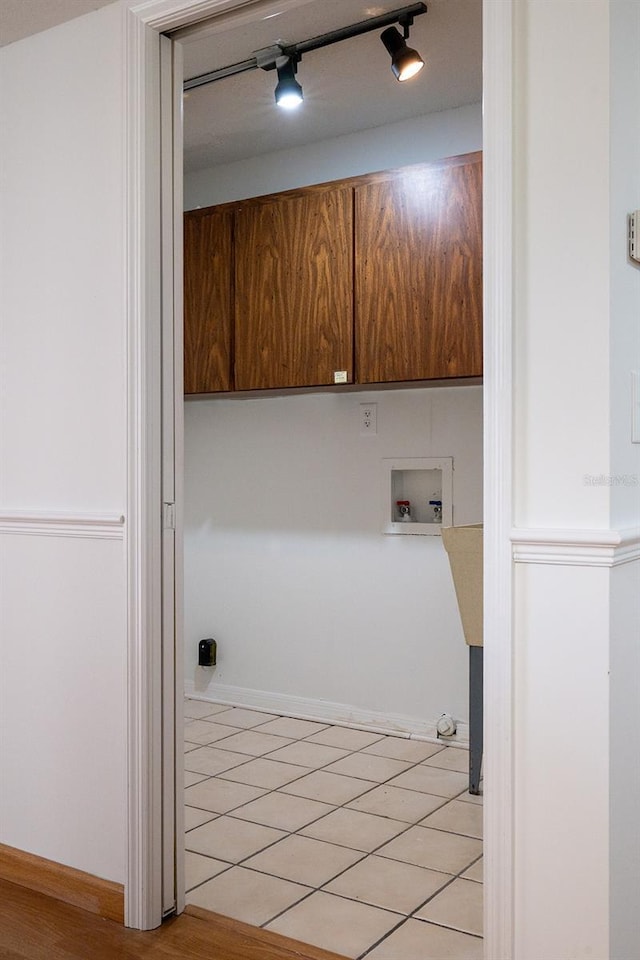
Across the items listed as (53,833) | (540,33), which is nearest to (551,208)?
(540,33)

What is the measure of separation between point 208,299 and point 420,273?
102 centimetres

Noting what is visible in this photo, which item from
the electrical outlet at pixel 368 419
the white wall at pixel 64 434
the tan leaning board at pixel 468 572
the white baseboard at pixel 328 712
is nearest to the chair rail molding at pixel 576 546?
the white wall at pixel 64 434

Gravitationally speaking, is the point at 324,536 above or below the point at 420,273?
below

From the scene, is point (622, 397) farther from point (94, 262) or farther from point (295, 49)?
point (295, 49)

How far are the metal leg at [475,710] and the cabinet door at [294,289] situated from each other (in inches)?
44.7

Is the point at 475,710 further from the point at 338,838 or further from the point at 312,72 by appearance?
the point at 312,72

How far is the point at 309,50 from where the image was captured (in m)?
2.96

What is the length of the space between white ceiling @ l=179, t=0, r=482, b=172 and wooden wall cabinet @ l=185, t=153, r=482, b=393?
340 mm

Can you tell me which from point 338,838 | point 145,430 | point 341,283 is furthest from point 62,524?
point 341,283

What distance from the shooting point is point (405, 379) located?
3213mm

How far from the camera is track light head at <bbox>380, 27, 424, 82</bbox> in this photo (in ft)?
8.88

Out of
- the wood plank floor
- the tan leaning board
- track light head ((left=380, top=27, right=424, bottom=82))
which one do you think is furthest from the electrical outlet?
the wood plank floor

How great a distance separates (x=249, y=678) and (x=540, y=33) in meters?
3.20

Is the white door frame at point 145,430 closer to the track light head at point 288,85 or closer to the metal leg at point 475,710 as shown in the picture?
the track light head at point 288,85
